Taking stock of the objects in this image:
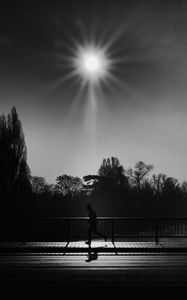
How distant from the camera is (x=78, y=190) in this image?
3856 inches

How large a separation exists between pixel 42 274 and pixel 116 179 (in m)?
77.9

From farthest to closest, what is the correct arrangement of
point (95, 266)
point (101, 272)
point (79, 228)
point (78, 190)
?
point (78, 190) → point (79, 228) → point (95, 266) → point (101, 272)

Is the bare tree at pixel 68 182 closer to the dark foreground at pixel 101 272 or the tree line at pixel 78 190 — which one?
the tree line at pixel 78 190

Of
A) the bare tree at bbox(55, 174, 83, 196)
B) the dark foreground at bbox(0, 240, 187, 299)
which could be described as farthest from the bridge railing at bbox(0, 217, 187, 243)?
the bare tree at bbox(55, 174, 83, 196)

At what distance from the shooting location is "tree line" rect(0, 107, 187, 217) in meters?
48.4

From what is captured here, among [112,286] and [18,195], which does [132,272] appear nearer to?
[112,286]

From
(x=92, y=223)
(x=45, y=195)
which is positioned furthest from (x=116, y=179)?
(x=92, y=223)

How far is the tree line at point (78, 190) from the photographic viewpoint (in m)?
48.4

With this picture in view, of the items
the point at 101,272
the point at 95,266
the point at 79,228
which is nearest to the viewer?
the point at 101,272

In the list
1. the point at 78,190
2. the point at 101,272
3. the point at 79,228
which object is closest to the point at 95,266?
the point at 101,272

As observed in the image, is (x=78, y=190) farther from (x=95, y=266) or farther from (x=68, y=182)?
(x=95, y=266)

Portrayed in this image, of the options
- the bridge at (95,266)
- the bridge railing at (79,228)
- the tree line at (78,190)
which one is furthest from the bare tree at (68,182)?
the bridge at (95,266)

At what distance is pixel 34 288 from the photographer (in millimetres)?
7902

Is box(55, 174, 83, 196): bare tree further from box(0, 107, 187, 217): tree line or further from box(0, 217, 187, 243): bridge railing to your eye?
box(0, 217, 187, 243): bridge railing
